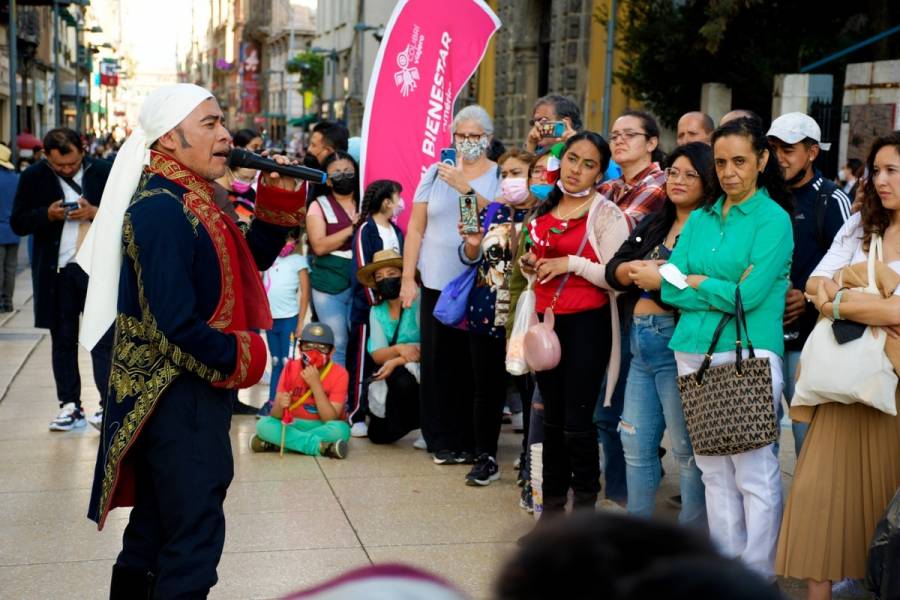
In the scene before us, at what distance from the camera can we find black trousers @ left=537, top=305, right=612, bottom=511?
18.3ft

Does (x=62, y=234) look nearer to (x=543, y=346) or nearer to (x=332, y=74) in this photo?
(x=543, y=346)

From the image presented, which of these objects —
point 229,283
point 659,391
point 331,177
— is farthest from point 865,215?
point 331,177

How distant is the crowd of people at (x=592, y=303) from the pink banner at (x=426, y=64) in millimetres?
731

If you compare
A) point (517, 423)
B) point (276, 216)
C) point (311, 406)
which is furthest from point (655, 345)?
point (517, 423)

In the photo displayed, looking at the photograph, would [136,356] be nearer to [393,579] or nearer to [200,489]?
[200,489]

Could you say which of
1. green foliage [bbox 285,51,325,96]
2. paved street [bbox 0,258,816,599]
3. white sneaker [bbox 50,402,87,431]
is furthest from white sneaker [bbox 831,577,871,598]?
green foliage [bbox 285,51,325,96]

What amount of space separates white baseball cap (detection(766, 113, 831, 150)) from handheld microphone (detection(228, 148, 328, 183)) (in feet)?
7.54

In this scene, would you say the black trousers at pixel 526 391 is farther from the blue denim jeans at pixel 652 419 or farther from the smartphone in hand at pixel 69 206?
the smartphone in hand at pixel 69 206

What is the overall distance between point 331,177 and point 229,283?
4.37 metres

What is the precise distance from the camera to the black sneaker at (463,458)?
7.34 meters

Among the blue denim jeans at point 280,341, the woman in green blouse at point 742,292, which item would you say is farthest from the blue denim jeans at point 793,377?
the blue denim jeans at point 280,341

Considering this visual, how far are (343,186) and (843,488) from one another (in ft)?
15.1

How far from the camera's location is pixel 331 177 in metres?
8.29

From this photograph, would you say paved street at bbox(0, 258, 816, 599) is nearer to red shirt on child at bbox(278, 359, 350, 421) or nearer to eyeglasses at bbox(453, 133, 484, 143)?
red shirt on child at bbox(278, 359, 350, 421)
